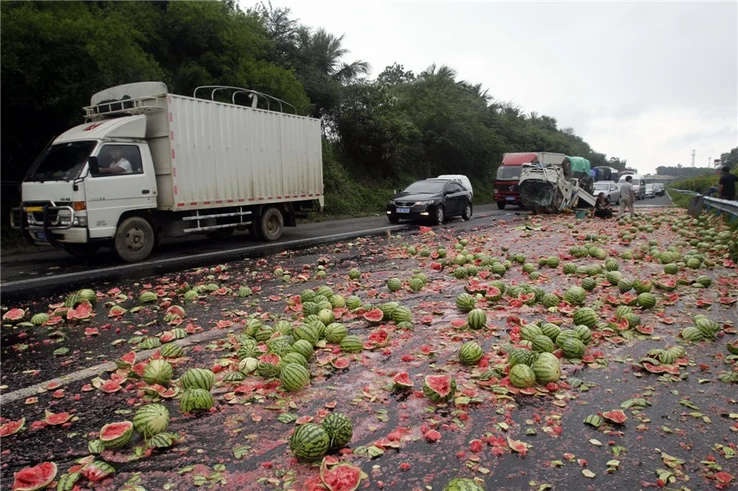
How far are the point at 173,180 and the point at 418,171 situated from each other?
96.3ft

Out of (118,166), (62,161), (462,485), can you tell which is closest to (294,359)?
(462,485)

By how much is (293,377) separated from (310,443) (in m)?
1.05

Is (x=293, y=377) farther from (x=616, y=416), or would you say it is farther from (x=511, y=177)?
(x=511, y=177)

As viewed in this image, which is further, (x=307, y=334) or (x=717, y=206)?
(x=717, y=206)

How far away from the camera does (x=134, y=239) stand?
37.1 ft

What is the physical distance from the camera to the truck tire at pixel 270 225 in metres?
14.7

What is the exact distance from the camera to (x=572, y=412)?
3.63m

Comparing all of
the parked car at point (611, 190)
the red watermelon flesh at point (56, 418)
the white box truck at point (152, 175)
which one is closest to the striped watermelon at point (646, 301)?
the red watermelon flesh at point (56, 418)

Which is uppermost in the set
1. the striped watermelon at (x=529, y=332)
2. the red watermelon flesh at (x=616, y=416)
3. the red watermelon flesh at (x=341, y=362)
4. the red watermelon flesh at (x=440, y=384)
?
the striped watermelon at (x=529, y=332)

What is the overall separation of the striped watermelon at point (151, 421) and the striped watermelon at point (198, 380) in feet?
1.68

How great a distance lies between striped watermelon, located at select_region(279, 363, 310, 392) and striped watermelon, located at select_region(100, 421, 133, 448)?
1.16m

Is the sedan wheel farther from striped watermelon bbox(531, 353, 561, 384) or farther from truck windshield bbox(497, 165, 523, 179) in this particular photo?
striped watermelon bbox(531, 353, 561, 384)

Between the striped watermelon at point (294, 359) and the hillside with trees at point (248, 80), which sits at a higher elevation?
the hillside with trees at point (248, 80)

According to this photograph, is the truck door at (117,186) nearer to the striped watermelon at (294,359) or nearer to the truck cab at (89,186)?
the truck cab at (89,186)
